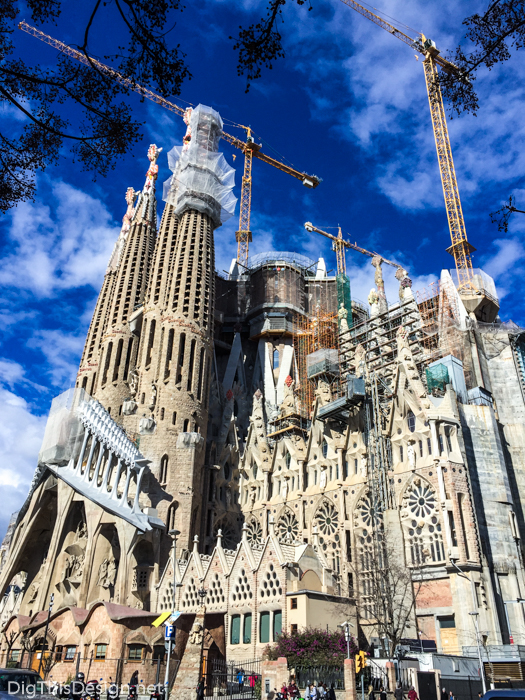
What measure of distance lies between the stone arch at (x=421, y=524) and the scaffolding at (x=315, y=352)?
1301 cm

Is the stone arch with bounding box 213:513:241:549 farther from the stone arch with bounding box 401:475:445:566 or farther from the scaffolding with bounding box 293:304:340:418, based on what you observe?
the stone arch with bounding box 401:475:445:566

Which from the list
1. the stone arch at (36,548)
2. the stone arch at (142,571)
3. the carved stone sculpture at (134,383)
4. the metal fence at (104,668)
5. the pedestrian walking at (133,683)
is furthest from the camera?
the carved stone sculpture at (134,383)

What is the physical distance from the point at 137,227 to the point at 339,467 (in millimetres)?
31239

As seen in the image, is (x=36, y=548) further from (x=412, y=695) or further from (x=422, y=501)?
(x=412, y=695)

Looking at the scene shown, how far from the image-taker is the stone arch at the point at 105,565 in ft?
106

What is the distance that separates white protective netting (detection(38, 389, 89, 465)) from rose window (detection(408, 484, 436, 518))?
850 inches

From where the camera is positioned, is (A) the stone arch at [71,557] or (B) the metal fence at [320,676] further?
(A) the stone arch at [71,557]

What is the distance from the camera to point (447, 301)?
1420 inches

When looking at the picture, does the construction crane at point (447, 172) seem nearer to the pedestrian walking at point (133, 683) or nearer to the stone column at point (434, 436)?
the stone column at point (434, 436)

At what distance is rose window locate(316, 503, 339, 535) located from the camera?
3328cm

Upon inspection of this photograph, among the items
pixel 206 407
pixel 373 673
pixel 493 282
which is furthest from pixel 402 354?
pixel 373 673

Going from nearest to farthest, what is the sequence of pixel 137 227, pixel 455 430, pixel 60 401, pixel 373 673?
pixel 373 673
pixel 455 430
pixel 60 401
pixel 137 227

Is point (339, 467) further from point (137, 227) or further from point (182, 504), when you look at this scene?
point (137, 227)

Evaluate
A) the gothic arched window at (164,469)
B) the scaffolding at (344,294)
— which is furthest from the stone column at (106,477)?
the scaffolding at (344,294)
